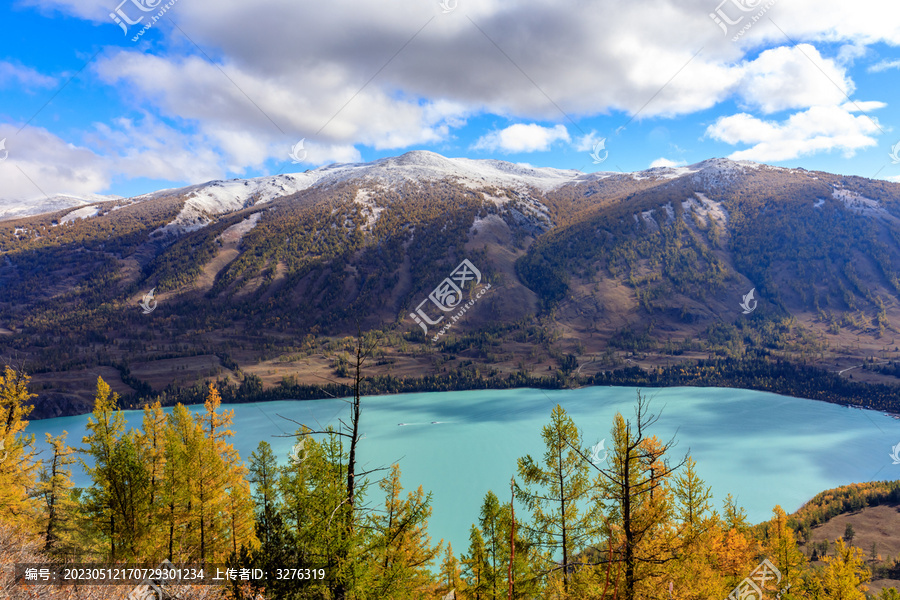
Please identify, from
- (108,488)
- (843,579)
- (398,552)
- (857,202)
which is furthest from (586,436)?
(857,202)

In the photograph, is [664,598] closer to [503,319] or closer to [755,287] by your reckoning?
[503,319]

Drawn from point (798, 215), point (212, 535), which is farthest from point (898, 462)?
point (798, 215)

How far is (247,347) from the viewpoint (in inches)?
4759

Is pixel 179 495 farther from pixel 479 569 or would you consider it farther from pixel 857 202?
pixel 857 202

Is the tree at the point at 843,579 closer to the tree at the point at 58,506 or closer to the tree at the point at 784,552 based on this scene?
the tree at the point at 784,552

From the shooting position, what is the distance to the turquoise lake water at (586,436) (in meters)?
47.8

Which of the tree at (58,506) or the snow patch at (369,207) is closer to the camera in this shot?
the tree at (58,506)

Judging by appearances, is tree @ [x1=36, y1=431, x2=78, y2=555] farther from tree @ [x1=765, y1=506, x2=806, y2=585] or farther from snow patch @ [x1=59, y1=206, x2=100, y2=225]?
snow patch @ [x1=59, y1=206, x2=100, y2=225]

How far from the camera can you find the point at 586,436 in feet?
198

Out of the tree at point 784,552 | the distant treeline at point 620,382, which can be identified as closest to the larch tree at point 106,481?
the tree at point 784,552

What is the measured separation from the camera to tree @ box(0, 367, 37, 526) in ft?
48.2

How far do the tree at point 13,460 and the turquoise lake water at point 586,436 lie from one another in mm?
21510

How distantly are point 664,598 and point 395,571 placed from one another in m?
5.67

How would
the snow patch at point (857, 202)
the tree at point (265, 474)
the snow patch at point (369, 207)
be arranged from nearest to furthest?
the tree at point (265, 474) → the snow patch at point (857, 202) → the snow patch at point (369, 207)
